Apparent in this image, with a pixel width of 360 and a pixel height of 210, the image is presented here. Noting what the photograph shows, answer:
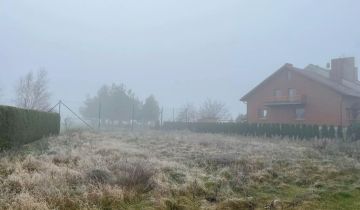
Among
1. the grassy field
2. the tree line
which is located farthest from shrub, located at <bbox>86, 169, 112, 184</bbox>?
the tree line

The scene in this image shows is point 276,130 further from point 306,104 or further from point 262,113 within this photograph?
point 262,113

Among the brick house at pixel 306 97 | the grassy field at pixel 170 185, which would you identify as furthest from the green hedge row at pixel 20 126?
the brick house at pixel 306 97

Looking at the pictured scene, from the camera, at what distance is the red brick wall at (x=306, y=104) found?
1505 inches

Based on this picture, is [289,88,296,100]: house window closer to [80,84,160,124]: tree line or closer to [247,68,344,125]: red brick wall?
[247,68,344,125]: red brick wall

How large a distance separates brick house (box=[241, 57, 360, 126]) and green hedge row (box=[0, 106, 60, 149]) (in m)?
27.9

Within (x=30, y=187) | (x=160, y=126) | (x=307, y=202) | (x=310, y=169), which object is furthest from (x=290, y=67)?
(x=30, y=187)

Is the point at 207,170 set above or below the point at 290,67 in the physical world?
below

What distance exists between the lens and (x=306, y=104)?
40469 mm

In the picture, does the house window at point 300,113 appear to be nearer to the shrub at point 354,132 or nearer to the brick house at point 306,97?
the brick house at point 306,97

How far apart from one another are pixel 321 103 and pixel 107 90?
4644 cm

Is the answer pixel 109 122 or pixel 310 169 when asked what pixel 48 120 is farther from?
pixel 109 122

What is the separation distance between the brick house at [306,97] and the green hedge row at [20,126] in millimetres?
27908

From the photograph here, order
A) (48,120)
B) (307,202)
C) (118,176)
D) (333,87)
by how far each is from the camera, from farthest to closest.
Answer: (333,87), (48,120), (118,176), (307,202)

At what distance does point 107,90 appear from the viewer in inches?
2948
